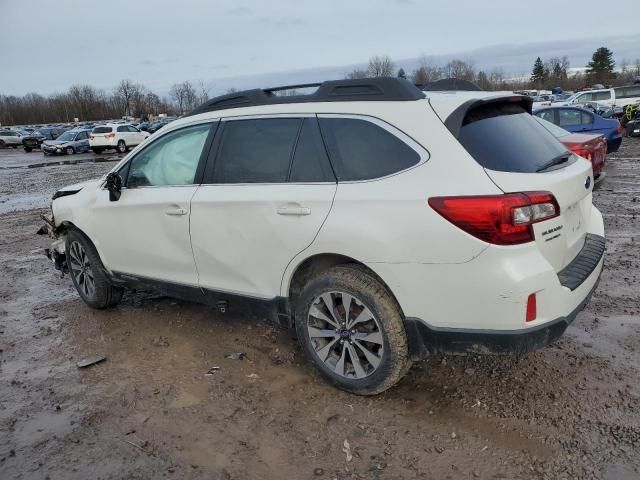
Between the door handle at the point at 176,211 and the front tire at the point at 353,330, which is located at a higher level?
the door handle at the point at 176,211

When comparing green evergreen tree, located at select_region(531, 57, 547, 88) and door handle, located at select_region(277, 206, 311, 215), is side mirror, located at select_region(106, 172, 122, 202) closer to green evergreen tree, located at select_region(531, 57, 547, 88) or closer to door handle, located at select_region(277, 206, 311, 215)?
door handle, located at select_region(277, 206, 311, 215)

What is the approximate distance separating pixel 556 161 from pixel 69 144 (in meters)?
34.4

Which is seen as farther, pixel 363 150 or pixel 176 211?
pixel 176 211

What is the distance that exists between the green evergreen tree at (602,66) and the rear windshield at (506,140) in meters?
99.3

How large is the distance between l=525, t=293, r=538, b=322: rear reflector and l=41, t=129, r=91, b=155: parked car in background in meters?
34.6

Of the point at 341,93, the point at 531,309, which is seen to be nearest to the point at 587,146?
the point at 341,93

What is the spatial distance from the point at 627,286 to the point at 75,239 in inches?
210

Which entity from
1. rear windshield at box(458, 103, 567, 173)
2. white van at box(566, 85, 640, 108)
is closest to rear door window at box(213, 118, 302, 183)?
rear windshield at box(458, 103, 567, 173)

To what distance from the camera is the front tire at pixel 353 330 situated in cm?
317

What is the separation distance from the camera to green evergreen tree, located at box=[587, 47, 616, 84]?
295 feet

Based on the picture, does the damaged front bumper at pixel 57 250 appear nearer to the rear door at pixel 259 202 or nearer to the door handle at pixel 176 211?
the door handle at pixel 176 211

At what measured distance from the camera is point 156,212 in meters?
4.26

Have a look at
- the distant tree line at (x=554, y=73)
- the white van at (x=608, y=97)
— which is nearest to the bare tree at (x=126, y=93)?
the distant tree line at (x=554, y=73)

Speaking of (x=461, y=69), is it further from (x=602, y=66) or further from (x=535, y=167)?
(x=535, y=167)
